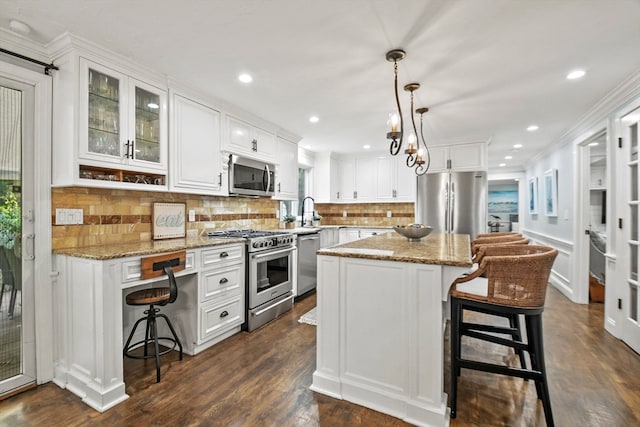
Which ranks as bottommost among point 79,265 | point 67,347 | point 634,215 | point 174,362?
point 174,362

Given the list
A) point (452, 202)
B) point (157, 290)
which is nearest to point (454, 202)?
point (452, 202)

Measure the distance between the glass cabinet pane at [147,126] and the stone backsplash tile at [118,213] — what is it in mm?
395

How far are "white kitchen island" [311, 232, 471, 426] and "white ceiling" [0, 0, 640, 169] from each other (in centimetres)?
140

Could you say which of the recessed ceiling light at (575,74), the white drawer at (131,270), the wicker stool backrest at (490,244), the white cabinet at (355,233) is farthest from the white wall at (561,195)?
the white drawer at (131,270)

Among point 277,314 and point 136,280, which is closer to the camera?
point 136,280

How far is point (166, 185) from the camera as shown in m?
2.69

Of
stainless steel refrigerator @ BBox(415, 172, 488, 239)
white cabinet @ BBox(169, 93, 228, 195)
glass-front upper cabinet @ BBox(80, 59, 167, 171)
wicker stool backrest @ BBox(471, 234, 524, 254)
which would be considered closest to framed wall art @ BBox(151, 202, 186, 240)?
white cabinet @ BBox(169, 93, 228, 195)

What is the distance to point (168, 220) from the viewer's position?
2961mm

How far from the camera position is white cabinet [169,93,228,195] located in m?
2.76

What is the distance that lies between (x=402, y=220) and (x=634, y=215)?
3.44m

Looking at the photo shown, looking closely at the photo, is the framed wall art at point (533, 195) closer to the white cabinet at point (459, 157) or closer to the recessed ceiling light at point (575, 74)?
the white cabinet at point (459, 157)

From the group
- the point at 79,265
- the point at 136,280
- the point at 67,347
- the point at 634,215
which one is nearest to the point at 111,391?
the point at 67,347

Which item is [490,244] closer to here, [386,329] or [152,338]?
[386,329]

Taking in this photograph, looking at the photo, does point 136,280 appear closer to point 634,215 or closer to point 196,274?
point 196,274
